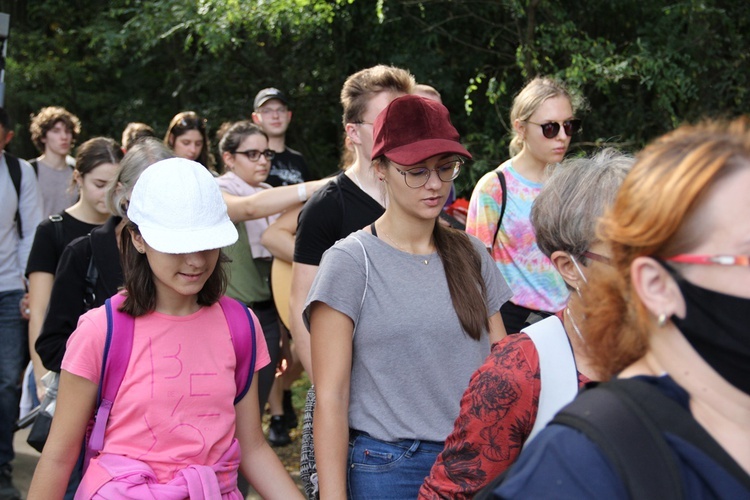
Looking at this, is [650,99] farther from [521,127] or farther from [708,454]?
[708,454]

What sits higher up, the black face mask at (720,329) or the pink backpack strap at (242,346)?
the black face mask at (720,329)

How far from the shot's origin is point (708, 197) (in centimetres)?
158

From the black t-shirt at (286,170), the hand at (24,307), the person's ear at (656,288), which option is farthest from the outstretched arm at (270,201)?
the person's ear at (656,288)

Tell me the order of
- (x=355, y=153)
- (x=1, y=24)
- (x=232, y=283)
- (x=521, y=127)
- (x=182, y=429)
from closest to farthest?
(x=182, y=429), (x=355, y=153), (x=521, y=127), (x=232, y=283), (x=1, y=24)

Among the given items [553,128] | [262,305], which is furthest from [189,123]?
[553,128]

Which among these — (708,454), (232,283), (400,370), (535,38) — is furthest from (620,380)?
(535,38)

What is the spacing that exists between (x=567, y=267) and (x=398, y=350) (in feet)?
2.08

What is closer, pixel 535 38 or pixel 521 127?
pixel 521 127

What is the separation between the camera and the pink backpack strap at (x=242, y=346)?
3.13m

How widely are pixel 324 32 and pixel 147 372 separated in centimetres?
828

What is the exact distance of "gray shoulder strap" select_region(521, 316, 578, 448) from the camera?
7.27 ft

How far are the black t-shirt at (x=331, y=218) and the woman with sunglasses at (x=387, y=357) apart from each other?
82 centimetres

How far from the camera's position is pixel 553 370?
226cm

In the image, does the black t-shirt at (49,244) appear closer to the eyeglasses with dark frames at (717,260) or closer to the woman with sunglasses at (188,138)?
the woman with sunglasses at (188,138)
